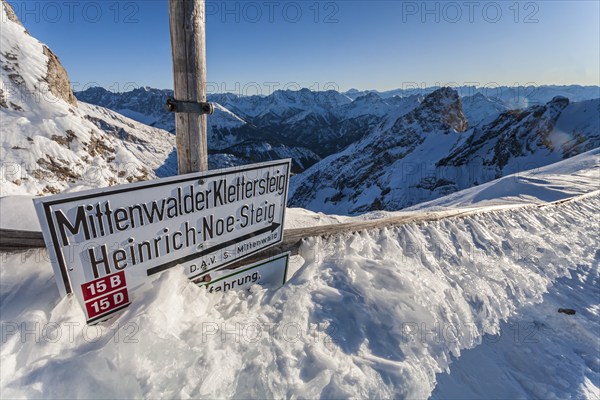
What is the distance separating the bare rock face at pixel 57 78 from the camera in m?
56.8

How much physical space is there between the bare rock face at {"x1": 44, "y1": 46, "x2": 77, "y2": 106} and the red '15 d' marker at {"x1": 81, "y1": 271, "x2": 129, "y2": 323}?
7359 centimetres

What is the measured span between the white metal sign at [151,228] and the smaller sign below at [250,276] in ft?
0.36

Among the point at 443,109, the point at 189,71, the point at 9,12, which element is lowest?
the point at 443,109

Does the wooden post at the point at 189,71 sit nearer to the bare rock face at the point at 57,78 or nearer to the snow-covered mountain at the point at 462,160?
the snow-covered mountain at the point at 462,160

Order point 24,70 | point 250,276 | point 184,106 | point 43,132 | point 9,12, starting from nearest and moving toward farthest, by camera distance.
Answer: point 184,106 → point 250,276 → point 43,132 → point 24,70 → point 9,12

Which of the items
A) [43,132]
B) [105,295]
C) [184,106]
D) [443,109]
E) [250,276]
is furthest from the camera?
[443,109]

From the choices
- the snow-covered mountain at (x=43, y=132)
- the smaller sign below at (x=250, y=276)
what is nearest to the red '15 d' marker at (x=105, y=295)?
the smaller sign below at (x=250, y=276)

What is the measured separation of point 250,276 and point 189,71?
1889mm

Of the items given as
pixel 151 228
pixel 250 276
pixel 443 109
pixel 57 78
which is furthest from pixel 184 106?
pixel 443 109

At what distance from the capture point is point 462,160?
195 feet

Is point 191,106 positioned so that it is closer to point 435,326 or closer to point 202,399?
point 202,399

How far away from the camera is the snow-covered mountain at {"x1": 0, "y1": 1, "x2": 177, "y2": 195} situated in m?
Answer: 40.0

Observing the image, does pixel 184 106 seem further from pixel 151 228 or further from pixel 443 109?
pixel 443 109

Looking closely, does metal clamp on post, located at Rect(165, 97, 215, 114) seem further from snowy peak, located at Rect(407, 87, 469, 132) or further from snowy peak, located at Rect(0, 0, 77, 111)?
snowy peak, located at Rect(407, 87, 469, 132)
